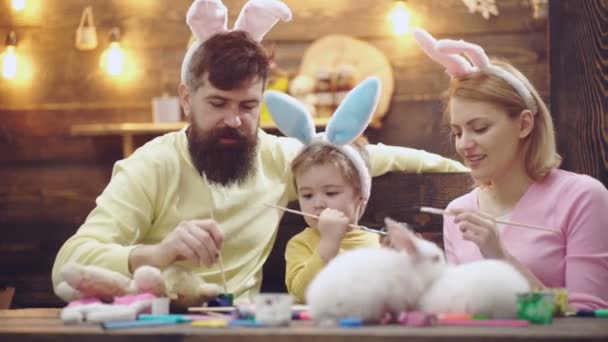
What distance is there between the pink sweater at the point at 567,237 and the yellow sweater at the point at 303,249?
259mm

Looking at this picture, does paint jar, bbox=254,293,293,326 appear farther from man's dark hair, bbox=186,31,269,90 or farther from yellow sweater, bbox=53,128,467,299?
man's dark hair, bbox=186,31,269,90

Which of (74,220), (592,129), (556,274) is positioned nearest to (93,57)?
(74,220)

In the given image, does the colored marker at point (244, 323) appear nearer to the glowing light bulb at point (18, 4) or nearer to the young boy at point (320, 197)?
the young boy at point (320, 197)

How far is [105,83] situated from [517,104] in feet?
10.8

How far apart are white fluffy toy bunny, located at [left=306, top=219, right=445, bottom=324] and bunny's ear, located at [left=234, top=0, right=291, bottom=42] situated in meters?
1.05

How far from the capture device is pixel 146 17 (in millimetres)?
4906

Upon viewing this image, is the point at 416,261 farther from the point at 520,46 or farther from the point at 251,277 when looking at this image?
the point at 520,46

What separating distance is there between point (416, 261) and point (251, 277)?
0.96 metres

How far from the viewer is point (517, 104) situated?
2.06m

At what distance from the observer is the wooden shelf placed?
4566mm

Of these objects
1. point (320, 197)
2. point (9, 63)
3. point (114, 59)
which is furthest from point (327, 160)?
point (9, 63)

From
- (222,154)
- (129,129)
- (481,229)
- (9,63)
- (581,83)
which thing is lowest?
(481,229)

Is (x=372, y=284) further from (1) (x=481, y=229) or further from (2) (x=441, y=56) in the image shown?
(2) (x=441, y=56)

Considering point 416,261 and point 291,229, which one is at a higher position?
point 291,229
